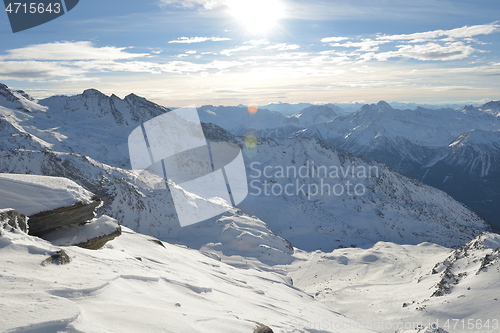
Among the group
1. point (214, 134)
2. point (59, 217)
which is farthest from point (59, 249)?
point (214, 134)

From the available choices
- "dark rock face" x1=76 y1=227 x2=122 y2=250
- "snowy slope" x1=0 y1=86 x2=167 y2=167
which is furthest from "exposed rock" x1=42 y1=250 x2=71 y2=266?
"snowy slope" x1=0 y1=86 x2=167 y2=167

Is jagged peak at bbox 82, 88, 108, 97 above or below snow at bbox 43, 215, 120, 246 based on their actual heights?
above

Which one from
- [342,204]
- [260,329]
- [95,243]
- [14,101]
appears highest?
[14,101]

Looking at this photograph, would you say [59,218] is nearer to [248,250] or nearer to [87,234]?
[87,234]

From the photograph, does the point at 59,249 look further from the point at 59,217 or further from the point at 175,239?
the point at 175,239

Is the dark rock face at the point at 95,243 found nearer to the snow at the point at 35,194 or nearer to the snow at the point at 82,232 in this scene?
the snow at the point at 82,232

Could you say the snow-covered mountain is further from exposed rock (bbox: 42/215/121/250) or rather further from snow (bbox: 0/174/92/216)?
exposed rock (bbox: 42/215/121/250)

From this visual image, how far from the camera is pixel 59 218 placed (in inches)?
476

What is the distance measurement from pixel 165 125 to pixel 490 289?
109 metres

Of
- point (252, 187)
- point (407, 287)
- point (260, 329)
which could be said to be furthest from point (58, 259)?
point (252, 187)

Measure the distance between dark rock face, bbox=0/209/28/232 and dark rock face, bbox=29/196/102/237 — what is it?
2.68 ft

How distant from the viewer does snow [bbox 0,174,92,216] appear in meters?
11.0

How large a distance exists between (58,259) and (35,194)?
4.05 m

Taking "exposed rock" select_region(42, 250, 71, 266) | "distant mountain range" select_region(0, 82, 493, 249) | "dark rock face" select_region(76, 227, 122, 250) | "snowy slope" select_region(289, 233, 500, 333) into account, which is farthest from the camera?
"distant mountain range" select_region(0, 82, 493, 249)
